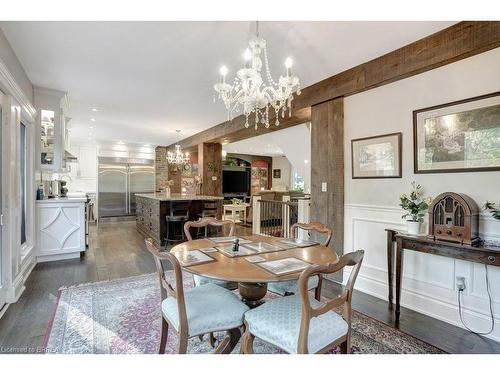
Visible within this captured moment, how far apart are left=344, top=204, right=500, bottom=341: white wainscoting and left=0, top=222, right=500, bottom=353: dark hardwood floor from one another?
0.11 m

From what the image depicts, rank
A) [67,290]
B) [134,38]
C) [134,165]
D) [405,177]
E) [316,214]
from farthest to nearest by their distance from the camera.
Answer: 1. [134,165]
2. [316,214]
3. [67,290]
4. [405,177]
5. [134,38]

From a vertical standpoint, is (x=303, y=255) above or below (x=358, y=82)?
below

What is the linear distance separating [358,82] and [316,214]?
5.51 feet

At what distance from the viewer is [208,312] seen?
1564 mm

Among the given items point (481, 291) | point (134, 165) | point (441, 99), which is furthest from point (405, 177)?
point (134, 165)

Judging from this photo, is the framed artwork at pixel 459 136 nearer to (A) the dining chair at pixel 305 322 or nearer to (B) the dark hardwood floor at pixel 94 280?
(B) the dark hardwood floor at pixel 94 280

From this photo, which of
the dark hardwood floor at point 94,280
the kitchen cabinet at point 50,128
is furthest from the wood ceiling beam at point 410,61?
the kitchen cabinet at point 50,128

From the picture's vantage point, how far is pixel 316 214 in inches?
140

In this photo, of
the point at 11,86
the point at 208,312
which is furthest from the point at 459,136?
the point at 11,86

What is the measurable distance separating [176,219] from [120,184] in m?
4.77

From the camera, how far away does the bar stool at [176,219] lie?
4930 millimetres

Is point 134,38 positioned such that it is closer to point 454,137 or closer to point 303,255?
point 303,255

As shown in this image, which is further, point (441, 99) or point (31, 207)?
point (31, 207)
